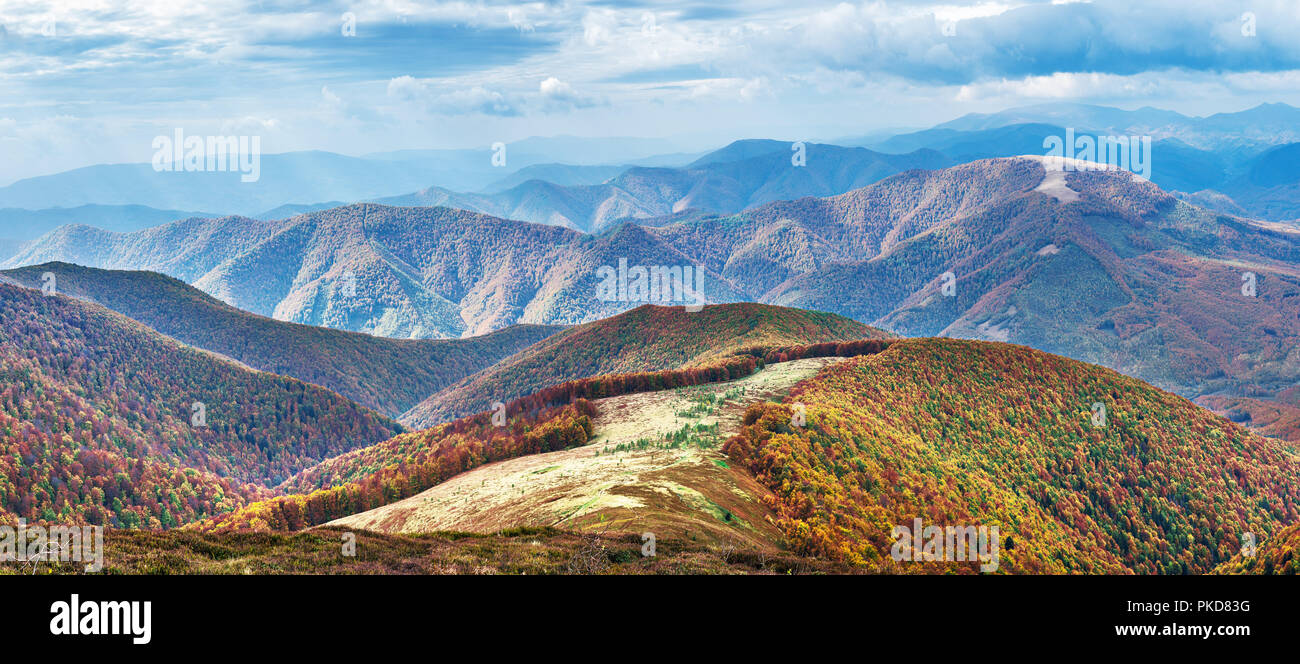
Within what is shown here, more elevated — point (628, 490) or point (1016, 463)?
point (628, 490)

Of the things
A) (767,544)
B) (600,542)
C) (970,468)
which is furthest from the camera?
(970,468)

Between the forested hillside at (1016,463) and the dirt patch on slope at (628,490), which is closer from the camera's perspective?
the dirt patch on slope at (628,490)

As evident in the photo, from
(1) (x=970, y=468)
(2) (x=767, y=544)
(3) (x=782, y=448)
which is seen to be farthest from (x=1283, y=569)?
(2) (x=767, y=544)

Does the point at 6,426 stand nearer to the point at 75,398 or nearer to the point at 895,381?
the point at 75,398

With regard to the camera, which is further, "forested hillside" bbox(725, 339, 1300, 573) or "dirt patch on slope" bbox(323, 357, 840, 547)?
"forested hillside" bbox(725, 339, 1300, 573)

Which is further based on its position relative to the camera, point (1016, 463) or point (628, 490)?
point (1016, 463)

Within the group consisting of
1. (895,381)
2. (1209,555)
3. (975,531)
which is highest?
(895,381)

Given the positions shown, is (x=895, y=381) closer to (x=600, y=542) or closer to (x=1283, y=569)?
(x=1283, y=569)
